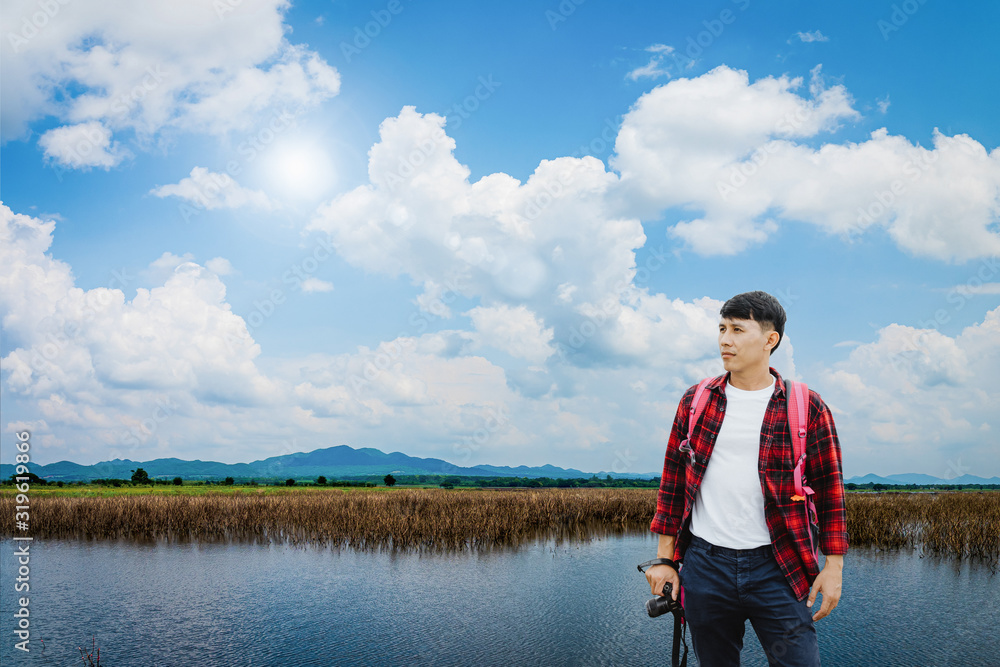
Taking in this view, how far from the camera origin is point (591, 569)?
360 inches

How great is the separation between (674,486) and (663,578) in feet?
1.20

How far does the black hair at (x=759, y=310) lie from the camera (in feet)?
7.80

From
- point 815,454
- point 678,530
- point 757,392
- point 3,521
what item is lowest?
point 3,521

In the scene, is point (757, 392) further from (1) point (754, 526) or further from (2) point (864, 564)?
(2) point (864, 564)

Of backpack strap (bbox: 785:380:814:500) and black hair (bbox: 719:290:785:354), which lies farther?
black hair (bbox: 719:290:785:354)

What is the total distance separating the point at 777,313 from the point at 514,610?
537 centimetres

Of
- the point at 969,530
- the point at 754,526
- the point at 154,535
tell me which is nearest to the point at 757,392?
the point at 754,526

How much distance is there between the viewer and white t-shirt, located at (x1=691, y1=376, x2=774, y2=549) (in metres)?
2.28

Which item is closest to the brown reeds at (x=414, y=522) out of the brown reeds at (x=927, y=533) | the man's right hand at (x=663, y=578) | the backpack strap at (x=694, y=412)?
the brown reeds at (x=927, y=533)

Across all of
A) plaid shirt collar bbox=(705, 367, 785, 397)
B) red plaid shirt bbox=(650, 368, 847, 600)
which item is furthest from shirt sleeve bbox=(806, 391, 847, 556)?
plaid shirt collar bbox=(705, 367, 785, 397)

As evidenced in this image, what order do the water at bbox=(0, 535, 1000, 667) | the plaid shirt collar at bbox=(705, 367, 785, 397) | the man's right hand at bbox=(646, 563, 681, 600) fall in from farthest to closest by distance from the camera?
the water at bbox=(0, 535, 1000, 667) → the man's right hand at bbox=(646, 563, 681, 600) → the plaid shirt collar at bbox=(705, 367, 785, 397)

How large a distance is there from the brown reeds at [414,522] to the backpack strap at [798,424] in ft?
31.5

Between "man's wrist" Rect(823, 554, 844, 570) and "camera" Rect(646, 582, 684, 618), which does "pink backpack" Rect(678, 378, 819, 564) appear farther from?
"camera" Rect(646, 582, 684, 618)
